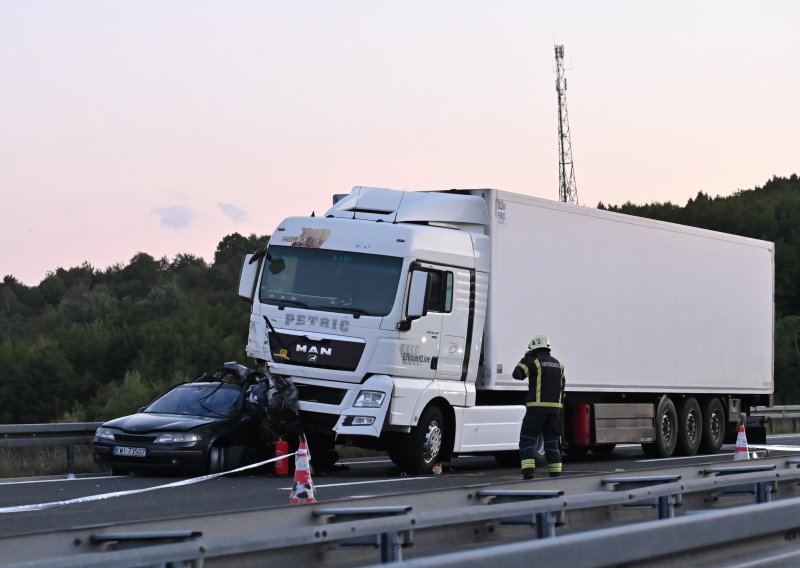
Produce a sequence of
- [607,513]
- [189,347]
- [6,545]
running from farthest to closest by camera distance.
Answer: [189,347]
[607,513]
[6,545]

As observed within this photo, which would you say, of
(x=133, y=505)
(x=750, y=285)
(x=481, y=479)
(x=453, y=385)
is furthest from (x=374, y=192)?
(x=750, y=285)

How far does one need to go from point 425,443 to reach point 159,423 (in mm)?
3246

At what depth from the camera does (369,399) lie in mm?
17969

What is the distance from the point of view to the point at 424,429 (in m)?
18.5

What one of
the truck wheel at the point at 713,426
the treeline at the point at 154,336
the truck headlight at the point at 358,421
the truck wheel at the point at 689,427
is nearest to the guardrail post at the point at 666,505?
the truck headlight at the point at 358,421

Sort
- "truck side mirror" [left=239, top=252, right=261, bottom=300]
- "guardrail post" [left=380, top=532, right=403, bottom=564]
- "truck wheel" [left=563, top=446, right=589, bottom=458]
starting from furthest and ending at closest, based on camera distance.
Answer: "truck wheel" [left=563, top=446, right=589, bottom=458] < "truck side mirror" [left=239, top=252, right=261, bottom=300] < "guardrail post" [left=380, top=532, right=403, bottom=564]

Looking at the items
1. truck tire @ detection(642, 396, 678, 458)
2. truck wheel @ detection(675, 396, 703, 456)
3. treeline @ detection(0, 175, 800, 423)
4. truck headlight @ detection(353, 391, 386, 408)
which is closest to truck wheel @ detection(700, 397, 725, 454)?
truck wheel @ detection(675, 396, 703, 456)

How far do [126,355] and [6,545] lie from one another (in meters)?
85.4

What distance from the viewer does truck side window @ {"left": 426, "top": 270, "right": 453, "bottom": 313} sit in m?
18.5

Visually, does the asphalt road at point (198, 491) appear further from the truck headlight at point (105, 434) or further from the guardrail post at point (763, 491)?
the guardrail post at point (763, 491)

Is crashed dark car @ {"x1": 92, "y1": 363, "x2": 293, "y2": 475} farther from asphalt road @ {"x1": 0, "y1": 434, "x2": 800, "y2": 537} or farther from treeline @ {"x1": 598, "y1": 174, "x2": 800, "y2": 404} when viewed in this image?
treeline @ {"x1": 598, "y1": 174, "x2": 800, "y2": 404}

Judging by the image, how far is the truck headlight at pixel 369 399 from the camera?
1792 cm

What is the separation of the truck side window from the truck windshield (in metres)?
0.53

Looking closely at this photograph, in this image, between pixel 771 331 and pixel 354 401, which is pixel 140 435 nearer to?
pixel 354 401
